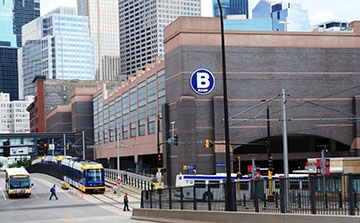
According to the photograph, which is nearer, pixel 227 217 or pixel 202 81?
pixel 227 217

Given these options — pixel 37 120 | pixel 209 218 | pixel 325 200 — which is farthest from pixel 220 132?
pixel 37 120

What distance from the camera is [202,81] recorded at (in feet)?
248

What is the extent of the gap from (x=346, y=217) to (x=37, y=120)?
183503 mm

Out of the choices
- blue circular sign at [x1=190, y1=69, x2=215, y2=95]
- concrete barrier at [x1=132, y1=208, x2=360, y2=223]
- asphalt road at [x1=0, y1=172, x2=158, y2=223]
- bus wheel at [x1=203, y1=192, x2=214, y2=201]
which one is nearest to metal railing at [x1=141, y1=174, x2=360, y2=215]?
bus wheel at [x1=203, y1=192, x2=214, y2=201]

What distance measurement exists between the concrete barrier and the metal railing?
29cm

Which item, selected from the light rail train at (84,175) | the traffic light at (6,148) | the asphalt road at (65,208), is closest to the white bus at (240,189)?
the asphalt road at (65,208)

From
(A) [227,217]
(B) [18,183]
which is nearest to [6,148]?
(B) [18,183]

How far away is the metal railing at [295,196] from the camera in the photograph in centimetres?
1820

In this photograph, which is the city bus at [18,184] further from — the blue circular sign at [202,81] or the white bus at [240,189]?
the white bus at [240,189]

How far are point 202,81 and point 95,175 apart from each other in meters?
16.2

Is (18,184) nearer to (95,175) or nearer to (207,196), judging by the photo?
(95,175)

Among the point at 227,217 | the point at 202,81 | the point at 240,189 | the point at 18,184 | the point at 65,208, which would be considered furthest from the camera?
the point at 202,81

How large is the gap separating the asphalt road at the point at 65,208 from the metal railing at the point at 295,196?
40.0 feet

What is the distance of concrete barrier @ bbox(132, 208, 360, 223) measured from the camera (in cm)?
1870
